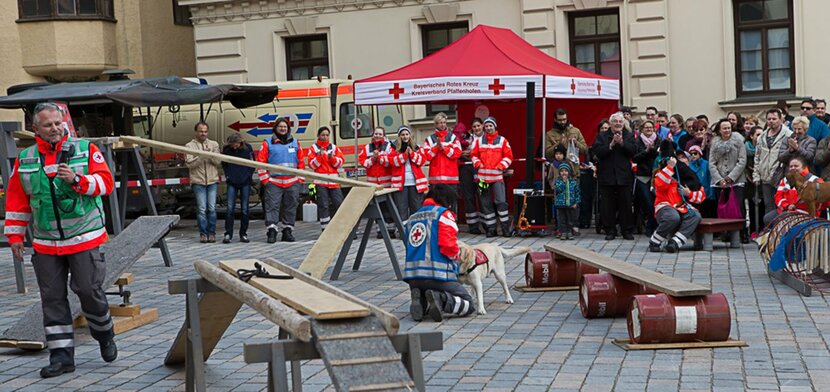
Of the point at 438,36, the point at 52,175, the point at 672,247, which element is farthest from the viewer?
the point at 438,36

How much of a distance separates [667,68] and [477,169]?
7.13 metres

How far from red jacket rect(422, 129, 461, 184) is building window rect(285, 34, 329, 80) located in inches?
388

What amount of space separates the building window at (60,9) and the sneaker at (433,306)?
2102 cm

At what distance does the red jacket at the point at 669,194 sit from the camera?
1557cm

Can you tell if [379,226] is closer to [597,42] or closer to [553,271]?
[553,271]

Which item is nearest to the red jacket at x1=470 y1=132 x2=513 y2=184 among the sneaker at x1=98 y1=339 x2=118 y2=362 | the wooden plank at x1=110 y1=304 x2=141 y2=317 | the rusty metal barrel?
the rusty metal barrel

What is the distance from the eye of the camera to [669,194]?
51.3 feet

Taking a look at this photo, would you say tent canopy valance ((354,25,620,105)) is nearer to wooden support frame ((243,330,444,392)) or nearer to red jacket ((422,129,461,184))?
red jacket ((422,129,461,184))

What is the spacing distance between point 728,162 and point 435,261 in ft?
24.3

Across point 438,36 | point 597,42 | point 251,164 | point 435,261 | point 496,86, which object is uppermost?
point 438,36

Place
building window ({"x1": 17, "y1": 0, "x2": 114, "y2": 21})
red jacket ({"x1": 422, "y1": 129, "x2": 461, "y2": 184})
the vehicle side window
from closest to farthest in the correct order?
red jacket ({"x1": 422, "y1": 129, "x2": 461, "y2": 184})
the vehicle side window
building window ({"x1": 17, "y1": 0, "x2": 114, "y2": 21})

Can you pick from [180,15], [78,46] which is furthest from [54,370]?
[180,15]

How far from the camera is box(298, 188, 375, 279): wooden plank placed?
9844mm

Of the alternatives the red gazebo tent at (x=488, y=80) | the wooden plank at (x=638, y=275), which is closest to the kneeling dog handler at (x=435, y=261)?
the wooden plank at (x=638, y=275)
